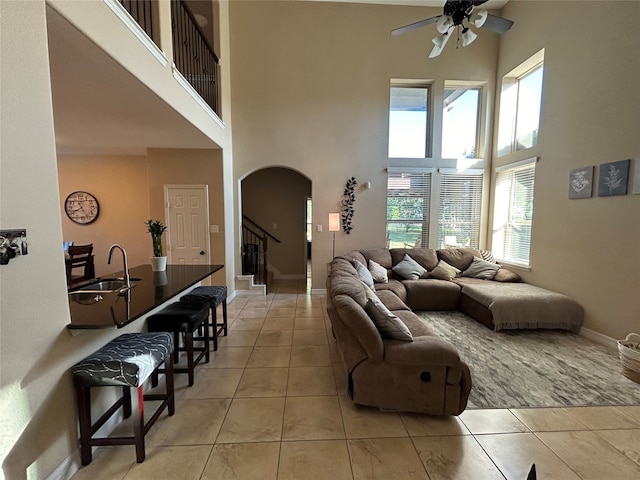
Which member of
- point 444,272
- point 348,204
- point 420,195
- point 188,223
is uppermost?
point 420,195

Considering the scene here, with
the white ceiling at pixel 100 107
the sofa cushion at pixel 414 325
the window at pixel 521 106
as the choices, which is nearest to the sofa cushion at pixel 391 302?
the sofa cushion at pixel 414 325

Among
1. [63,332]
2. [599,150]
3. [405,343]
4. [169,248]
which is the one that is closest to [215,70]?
[169,248]

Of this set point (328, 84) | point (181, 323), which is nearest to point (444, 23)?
point (328, 84)

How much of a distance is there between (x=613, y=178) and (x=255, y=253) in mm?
5684

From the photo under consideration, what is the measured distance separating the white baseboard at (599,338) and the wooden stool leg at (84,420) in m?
4.92

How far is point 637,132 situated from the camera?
2.91m

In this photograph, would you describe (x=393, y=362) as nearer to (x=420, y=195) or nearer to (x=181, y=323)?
(x=181, y=323)

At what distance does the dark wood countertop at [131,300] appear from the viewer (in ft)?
5.09

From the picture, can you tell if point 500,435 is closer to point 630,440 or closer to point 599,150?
point 630,440

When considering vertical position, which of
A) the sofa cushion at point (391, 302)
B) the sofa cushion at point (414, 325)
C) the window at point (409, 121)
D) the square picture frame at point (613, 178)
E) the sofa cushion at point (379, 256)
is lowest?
the sofa cushion at point (391, 302)

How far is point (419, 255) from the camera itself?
5.02 m

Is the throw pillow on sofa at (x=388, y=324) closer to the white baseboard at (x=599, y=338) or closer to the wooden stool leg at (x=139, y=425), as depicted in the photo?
the wooden stool leg at (x=139, y=425)

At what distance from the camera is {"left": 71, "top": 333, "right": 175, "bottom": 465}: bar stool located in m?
1.53

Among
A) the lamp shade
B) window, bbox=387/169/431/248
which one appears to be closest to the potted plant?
the lamp shade
